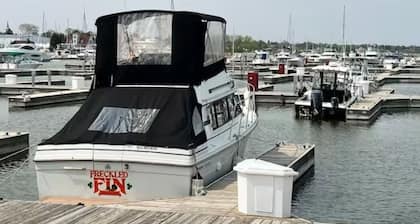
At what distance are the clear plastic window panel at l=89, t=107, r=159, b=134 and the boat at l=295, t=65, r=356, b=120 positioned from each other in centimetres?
2051

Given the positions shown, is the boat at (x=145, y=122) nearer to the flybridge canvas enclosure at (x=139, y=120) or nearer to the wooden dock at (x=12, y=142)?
the flybridge canvas enclosure at (x=139, y=120)

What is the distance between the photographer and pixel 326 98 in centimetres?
3241

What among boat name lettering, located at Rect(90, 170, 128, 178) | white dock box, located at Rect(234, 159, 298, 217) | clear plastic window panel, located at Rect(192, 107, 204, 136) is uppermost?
clear plastic window panel, located at Rect(192, 107, 204, 136)

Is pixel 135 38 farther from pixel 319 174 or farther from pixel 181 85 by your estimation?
pixel 319 174

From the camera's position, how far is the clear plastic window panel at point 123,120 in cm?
1134

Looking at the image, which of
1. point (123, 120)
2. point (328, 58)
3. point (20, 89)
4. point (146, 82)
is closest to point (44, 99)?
point (20, 89)

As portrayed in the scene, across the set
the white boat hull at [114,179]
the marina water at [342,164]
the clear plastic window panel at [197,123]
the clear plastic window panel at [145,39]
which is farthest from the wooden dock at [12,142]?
the clear plastic window panel at [197,123]

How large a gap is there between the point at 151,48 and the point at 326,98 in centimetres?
2140

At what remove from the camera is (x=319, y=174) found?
17.6 m

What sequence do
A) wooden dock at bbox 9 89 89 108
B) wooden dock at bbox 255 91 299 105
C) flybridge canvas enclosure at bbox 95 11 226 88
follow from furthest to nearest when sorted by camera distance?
wooden dock at bbox 255 91 299 105, wooden dock at bbox 9 89 89 108, flybridge canvas enclosure at bbox 95 11 226 88

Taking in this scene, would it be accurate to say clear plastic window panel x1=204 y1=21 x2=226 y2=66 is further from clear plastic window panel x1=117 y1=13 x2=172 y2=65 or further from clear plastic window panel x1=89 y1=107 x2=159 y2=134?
clear plastic window panel x1=89 y1=107 x2=159 y2=134

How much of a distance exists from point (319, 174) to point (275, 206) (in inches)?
362

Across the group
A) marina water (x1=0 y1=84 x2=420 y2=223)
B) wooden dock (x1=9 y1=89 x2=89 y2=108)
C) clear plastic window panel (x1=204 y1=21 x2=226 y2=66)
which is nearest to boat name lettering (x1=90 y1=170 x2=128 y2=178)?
clear plastic window panel (x1=204 y1=21 x2=226 y2=66)

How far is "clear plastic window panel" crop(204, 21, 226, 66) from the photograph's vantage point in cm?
1307
